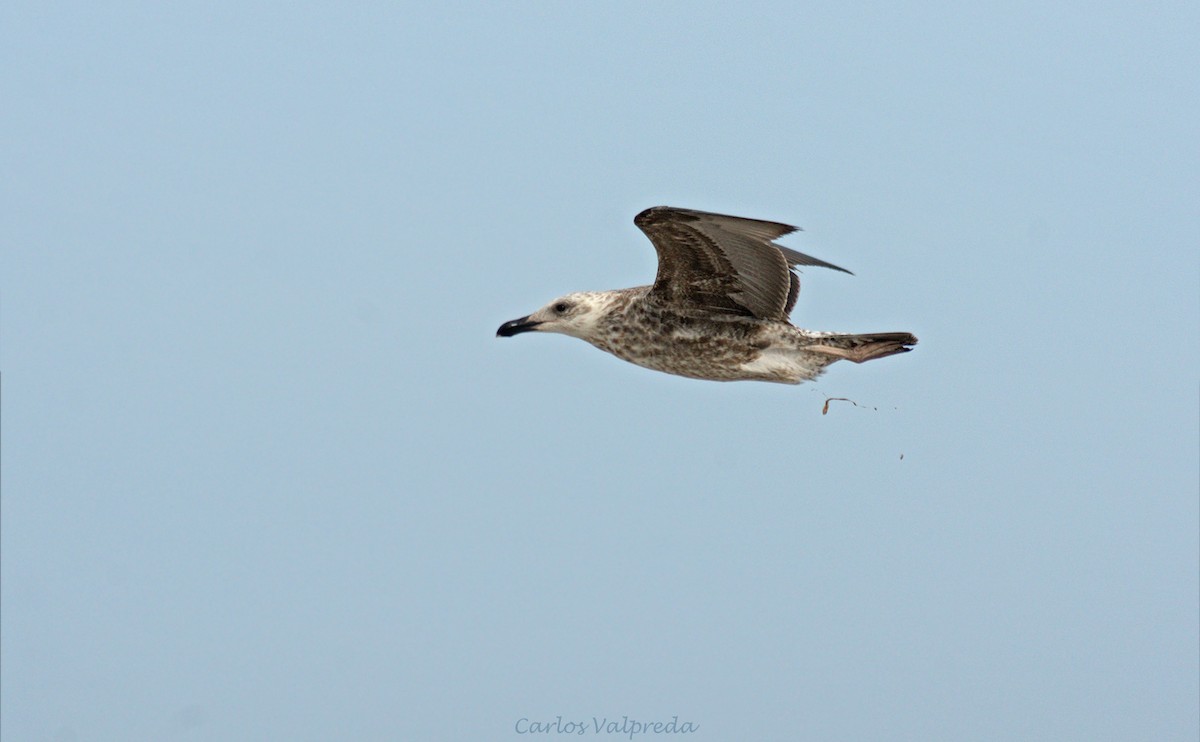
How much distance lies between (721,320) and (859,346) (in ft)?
4.66

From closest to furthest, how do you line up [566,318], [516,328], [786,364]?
[786,364], [566,318], [516,328]

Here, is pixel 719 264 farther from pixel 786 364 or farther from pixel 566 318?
pixel 566 318

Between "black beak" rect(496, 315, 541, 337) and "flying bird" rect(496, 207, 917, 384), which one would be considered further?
"black beak" rect(496, 315, 541, 337)

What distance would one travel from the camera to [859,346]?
16.0m

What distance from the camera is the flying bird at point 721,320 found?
52.2 feet

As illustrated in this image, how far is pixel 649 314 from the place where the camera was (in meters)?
16.5

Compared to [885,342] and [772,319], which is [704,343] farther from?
[885,342]

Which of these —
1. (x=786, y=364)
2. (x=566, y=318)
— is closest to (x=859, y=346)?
(x=786, y=364)

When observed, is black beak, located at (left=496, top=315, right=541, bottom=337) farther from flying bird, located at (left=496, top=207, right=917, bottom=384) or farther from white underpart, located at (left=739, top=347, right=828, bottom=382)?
white underpart, located at (left=739, top=347, right=828, bottom=382)

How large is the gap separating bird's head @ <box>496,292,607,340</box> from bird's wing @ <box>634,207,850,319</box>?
82cm

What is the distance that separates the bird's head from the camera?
1695cm

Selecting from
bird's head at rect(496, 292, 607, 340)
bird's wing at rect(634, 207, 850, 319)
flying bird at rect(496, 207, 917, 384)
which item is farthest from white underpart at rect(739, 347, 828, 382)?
bird's head at rect(496, 292, 607, 340)

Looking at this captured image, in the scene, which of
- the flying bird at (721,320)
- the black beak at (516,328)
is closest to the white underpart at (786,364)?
the flying bird at (721,320)

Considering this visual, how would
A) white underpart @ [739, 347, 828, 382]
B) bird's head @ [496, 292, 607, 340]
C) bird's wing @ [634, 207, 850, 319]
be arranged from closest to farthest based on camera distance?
bird's wing @ [634, 207, 850, 319] < white underpart @ [739, 347, 828, 382] < bird's head @ [496, 292, 607, 340]
